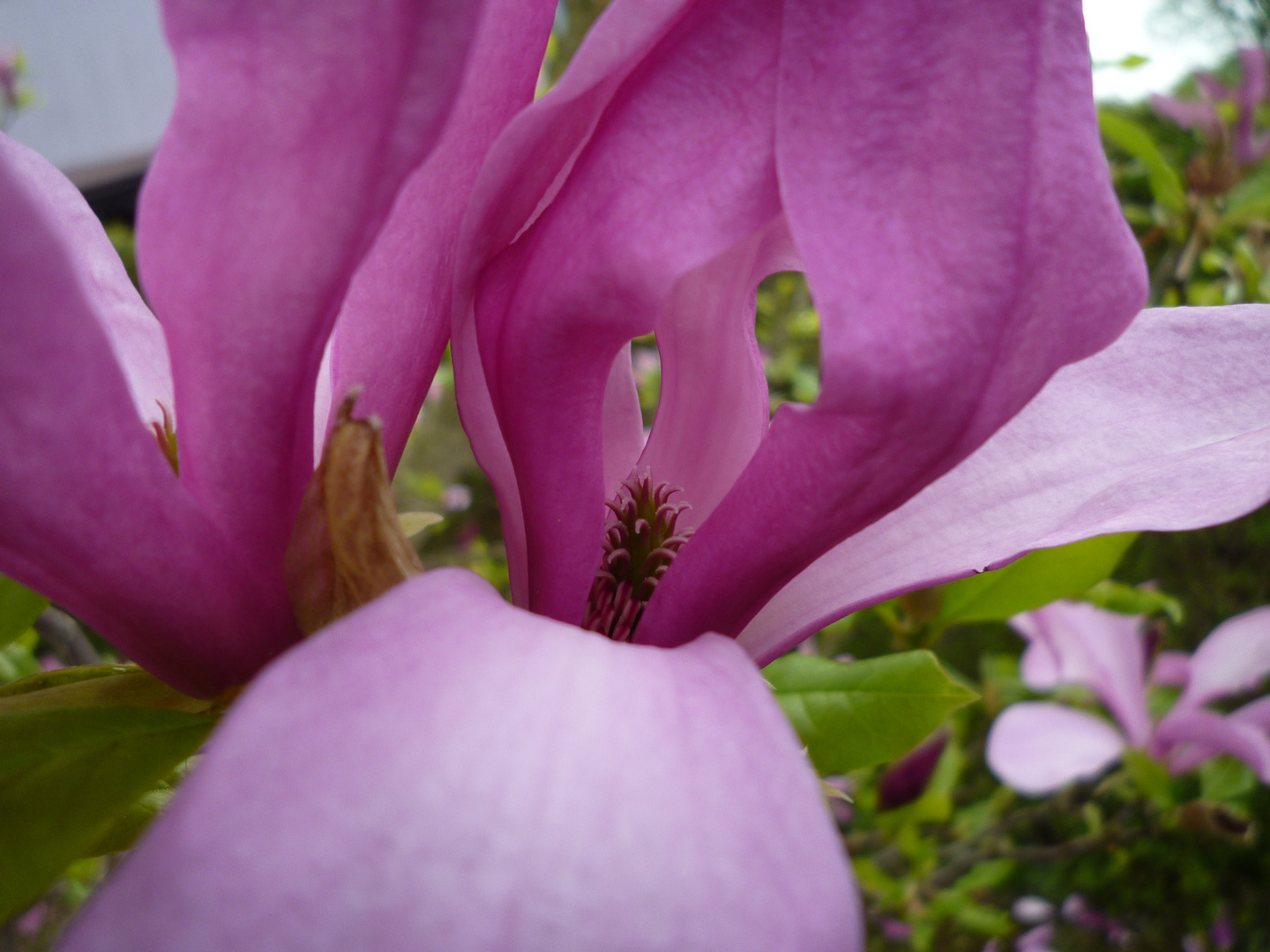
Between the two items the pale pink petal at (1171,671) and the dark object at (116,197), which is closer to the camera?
the pale pink petal at (1171,671)

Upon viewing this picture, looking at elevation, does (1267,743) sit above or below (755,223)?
below

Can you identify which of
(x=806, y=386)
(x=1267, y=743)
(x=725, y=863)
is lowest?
(x=1267, y=743)

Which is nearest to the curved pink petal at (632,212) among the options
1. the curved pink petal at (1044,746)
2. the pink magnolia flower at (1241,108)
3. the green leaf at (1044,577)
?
the green leaf at (1044,577)

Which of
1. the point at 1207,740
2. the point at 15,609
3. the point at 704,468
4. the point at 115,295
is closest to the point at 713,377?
the point at 704,468

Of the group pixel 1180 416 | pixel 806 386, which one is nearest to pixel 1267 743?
pixel 806 386

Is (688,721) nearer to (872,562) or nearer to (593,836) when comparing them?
(593,836)

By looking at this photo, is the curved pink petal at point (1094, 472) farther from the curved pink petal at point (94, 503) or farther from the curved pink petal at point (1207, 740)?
the curved pink petal at point (1207, 740)
